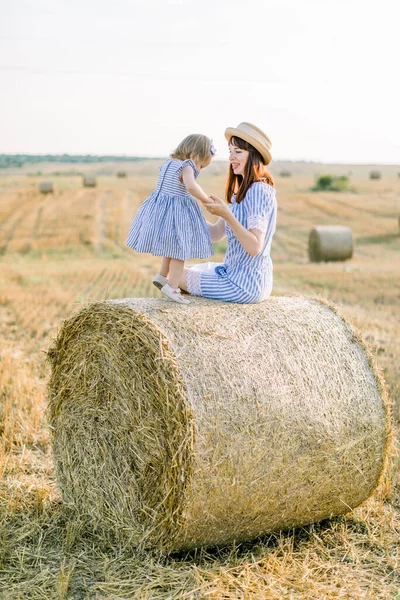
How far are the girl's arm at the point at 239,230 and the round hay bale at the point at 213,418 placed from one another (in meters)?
0.35

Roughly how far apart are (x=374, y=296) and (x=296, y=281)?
1.94m

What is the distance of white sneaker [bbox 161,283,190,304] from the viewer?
4.28 m

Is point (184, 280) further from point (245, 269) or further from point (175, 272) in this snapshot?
point (245, 269)

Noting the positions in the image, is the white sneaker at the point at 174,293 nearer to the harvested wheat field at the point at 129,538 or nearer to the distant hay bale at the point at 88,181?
the harvested wheat field at the point at 129,538

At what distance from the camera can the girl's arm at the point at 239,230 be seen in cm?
417

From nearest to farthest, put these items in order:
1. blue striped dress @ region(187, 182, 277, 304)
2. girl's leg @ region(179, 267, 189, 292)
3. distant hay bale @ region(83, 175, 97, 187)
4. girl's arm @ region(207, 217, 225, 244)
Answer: blue striped dress @ region(187, 182, 277, 304)
girl's leg @ region(179, 267, 189, 292)
girl's arm @ region(207, 217, 225, 244)
distant hay bale @ region(83, 175, 97, 187)

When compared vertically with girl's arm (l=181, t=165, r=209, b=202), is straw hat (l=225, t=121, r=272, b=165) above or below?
above

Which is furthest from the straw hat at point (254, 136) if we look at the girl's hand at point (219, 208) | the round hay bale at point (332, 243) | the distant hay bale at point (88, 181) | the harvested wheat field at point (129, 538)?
the distant hay bale at point (88, 181)

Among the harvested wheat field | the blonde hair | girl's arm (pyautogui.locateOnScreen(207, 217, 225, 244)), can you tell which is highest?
the blonde hair

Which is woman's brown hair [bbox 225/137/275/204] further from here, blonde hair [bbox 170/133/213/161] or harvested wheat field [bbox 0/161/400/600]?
harvested wheat field [bbox 0/161/400/600]

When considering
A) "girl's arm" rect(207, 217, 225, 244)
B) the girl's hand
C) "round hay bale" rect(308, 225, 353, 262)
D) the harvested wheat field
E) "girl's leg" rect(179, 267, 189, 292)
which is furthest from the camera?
"round hay bale" rect(308, 225, 353, 262)

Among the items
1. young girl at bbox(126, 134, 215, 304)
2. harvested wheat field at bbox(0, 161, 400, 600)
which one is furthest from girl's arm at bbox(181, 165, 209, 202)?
harvested wheat field at bbox(0, 161, 400, 600)

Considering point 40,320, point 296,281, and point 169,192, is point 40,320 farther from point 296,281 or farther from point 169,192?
point 169,192

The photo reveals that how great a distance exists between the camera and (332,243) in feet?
56.6
